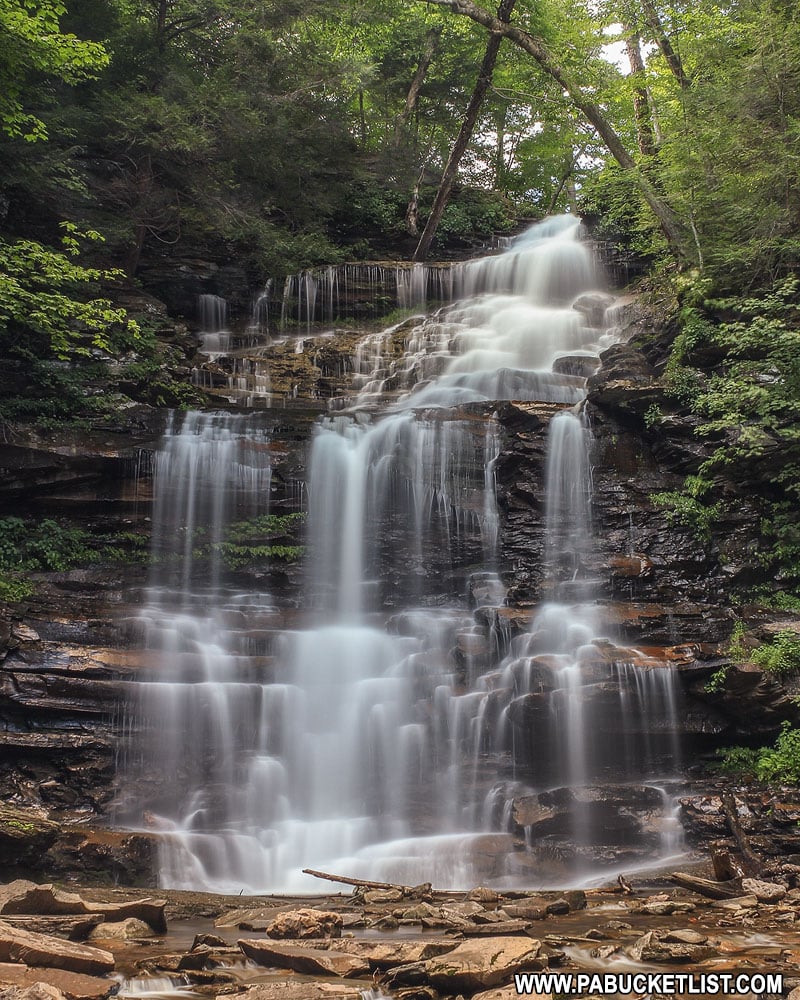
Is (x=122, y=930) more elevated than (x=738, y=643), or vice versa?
(x=738, y=643)

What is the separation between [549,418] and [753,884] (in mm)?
9425

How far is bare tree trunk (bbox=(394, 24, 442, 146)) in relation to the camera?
27.4 m

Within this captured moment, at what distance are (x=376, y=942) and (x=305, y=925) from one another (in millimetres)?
663

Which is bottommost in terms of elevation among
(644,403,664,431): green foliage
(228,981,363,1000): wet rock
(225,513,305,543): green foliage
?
(228,981,363,1000): wet rock

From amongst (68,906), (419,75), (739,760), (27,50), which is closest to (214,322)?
(27,50)

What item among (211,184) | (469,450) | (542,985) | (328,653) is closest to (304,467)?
(469,450)

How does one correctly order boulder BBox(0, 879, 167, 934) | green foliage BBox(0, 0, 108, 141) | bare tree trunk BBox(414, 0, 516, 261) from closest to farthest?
boulder BBox(0, 879, 167, 934) → green foliage BBox(0, 0, 108, 141) → bare tree trunk BBox(414, 0, 516, 261)

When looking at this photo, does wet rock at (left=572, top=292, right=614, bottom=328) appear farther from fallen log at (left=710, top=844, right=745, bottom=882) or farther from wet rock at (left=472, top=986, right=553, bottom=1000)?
wet rock at (left=472, top=986, right=553, bottom=1000)

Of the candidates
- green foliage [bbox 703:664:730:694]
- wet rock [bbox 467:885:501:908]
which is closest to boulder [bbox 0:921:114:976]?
wet rock [bbox 467:885:501:908]

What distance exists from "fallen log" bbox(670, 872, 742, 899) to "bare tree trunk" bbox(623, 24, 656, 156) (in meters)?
18.5

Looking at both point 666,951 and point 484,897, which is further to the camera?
point 484,897

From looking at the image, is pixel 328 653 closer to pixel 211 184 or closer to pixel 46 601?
pixel 46 601

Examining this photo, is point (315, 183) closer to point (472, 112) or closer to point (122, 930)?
point (472, 112)

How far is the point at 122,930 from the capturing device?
4762 mm
